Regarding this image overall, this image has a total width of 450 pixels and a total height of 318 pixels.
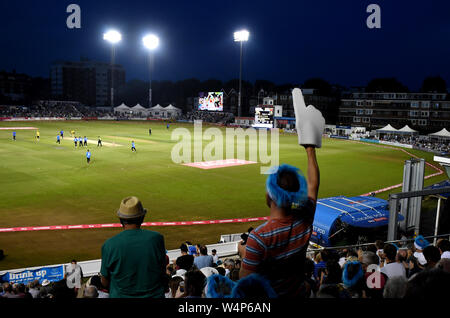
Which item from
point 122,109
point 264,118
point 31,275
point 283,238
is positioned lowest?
point 31,275

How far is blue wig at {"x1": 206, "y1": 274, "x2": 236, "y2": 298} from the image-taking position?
9.57ft

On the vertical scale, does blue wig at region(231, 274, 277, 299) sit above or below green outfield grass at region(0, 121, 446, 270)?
above

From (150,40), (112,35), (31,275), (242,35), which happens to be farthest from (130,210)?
(150,40)

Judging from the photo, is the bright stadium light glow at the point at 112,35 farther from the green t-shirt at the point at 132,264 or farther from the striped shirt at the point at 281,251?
the striped shirt at the point at 281,251

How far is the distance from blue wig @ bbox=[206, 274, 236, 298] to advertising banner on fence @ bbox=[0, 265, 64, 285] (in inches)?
353

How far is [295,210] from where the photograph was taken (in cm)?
318

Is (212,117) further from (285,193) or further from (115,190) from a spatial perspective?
(285,193)

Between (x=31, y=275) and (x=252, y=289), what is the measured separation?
956 centimetres

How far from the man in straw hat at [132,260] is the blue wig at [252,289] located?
1.31 meters

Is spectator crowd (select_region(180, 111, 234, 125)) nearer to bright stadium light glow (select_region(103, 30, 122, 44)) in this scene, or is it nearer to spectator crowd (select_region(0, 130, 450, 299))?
bright stadium light glow (select_region(103, 30, 122, 44))

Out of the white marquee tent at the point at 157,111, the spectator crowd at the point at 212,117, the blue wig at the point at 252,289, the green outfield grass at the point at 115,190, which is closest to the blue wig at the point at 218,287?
the blue wig at the point at 252,289

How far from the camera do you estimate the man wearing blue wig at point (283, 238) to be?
9.90 ft

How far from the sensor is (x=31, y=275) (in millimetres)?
10289

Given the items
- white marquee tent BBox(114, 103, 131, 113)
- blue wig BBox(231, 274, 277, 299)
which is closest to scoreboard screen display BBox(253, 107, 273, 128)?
white marquee tent BBox(114, 103, 131, 113)
